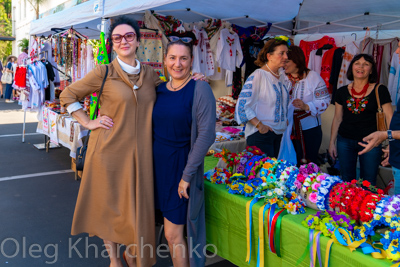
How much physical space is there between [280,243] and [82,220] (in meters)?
1.33

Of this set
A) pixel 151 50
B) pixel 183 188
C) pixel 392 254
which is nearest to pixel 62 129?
pixel 151 50

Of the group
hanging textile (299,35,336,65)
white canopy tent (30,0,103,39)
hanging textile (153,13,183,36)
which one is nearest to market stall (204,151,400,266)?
hanging textile (153,13,183,36)

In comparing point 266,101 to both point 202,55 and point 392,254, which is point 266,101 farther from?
point 202,55

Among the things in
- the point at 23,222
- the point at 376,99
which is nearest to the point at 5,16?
the point at 23,222

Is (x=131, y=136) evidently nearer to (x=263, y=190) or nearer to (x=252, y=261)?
(x=263, y=190)

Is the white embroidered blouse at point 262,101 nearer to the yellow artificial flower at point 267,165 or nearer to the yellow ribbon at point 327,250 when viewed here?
the yellow artificial flower at point 267,165

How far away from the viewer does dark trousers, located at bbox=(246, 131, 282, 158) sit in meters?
2.86

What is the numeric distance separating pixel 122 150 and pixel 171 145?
332 mm

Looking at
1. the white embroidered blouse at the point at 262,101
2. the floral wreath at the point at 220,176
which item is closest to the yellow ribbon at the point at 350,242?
the floral wreath at the point at 220,176

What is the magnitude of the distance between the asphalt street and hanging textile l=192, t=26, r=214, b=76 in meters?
2.49

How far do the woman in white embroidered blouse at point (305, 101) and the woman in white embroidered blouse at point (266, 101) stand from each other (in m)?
0.74

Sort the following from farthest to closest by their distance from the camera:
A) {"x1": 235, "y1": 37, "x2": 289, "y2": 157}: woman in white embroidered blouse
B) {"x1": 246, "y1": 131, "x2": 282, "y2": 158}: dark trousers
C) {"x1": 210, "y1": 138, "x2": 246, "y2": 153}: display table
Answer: {"x1": 210, "y1": 138, "x2": 246, "y2": 153}: display table, {"x1": 246, "y1": 131, "x2": 282, "y2": 158}: dark trousers, {"x1": 235, "y1": 37, "x2": 289, "y2": 157}: woman in white embroidered blouse

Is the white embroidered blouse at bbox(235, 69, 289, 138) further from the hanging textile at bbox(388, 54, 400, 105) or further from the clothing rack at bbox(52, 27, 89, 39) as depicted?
the clothing rack at bbox(52, 27, 89, 39)

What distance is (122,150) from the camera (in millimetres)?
2246
